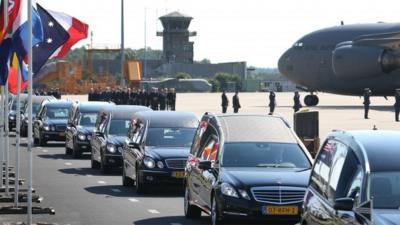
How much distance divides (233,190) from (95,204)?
17.9 feet

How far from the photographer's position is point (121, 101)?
6638 cm

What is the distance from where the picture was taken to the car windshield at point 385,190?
10391 millimetres

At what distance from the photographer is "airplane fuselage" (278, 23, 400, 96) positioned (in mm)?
70625

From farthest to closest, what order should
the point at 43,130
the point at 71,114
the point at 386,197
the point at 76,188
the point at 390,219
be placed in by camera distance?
1. the point at 43,130
2. the point at 71,114
3. the point at 76,188
4. the point at 386,197
5. the point at 390,219

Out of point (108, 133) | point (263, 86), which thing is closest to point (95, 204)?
point (108, 133)

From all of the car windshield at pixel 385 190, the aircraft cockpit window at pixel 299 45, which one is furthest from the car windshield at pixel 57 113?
the aircraft cockpit window at pixel 299 45

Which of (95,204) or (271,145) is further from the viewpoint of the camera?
(95,204)

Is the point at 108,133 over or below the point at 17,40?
below

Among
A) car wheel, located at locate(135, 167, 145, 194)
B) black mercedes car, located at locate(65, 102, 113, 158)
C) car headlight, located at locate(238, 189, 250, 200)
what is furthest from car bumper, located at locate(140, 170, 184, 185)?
black mercedes car, located at locate(65, 102, 113, 158)

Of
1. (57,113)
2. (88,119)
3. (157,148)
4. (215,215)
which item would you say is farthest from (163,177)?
(57,113)

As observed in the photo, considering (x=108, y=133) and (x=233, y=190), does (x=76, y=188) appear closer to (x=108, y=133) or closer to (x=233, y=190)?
(x=108, y=133)

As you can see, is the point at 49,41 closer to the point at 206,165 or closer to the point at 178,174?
the point at 178,174

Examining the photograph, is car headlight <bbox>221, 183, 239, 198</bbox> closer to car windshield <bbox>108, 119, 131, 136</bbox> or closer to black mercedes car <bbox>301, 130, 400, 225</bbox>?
black mercedes car <bbox>301, 130, 400, 225</bbox>

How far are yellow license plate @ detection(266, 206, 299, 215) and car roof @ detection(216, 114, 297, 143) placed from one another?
2150 millimetres
